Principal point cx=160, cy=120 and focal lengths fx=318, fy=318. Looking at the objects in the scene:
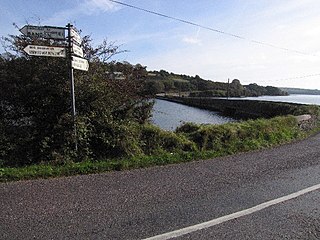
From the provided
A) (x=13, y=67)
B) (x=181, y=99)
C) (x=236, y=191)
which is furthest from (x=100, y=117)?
(x=181, y=99)

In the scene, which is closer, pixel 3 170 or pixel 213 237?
pixel 213 237

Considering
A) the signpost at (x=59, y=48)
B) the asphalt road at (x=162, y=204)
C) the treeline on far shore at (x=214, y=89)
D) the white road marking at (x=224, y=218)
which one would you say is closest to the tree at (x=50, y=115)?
the signpost at (x=59, y=48)

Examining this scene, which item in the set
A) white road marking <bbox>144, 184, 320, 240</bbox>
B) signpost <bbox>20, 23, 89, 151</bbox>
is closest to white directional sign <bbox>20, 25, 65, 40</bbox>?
signpost <bbox>20, 23, 89, 151</bbox>

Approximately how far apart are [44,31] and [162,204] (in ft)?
16.2

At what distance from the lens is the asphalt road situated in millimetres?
3848

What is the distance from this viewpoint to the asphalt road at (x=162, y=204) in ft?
12.6

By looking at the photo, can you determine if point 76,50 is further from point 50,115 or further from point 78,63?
point 50,115

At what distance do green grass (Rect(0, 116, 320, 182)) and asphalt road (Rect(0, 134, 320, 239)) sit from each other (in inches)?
15.6

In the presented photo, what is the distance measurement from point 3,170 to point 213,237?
4533 millimetres

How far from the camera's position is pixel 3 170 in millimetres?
6270

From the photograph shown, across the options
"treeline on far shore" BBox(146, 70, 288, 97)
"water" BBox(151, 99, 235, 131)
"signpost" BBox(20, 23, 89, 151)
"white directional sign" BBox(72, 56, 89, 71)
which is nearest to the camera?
"signpost" BBox(20, 23, 89, 151)

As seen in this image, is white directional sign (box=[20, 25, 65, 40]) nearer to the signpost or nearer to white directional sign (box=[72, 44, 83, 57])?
the signpost

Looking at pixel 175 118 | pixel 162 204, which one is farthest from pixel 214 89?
pixel 162 204

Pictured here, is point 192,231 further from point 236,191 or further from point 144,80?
point 144,80
